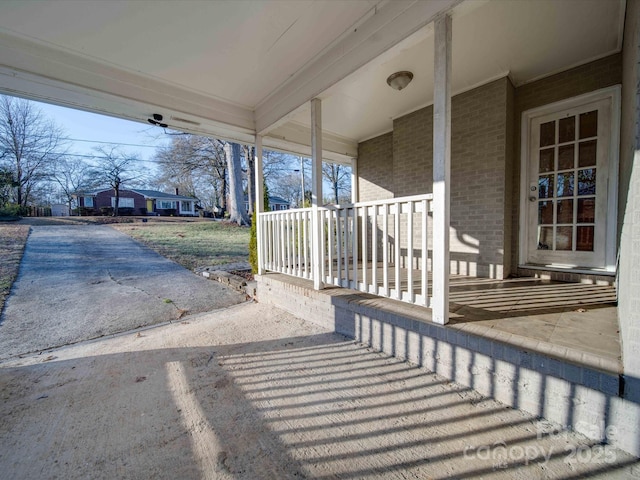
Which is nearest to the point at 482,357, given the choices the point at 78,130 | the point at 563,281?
the point at 563,281

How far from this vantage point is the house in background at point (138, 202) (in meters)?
28.1

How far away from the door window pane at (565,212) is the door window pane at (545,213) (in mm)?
79

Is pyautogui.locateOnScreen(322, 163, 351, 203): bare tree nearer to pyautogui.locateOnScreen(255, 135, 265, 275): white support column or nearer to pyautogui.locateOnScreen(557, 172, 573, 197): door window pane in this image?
pyautogui.locateOnScreen(255, 135, 265, 275): white support column

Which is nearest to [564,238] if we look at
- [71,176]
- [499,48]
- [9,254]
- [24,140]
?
[499,48]

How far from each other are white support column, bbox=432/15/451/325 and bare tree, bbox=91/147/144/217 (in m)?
28.1

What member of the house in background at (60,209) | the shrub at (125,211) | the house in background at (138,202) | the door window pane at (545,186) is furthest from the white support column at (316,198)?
the house in background at (60,209)

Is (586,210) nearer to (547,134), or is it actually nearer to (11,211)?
(547,134)

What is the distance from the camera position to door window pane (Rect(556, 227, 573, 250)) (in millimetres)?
3424

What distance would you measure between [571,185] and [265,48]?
3.92 m

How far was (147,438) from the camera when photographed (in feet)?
5.22

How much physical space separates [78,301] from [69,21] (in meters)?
3.96

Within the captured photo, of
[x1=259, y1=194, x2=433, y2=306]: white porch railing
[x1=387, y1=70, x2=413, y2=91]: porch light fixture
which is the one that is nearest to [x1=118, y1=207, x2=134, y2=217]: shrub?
[x1=259, y1=194, x2=433, y2=306]: white porch railing

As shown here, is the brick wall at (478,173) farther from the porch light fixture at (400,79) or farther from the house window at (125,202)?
the house window at (125,202)

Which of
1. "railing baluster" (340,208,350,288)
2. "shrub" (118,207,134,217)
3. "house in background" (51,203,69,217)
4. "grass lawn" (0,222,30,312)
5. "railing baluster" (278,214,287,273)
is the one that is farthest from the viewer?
"shrub" (118,207,134,217)
